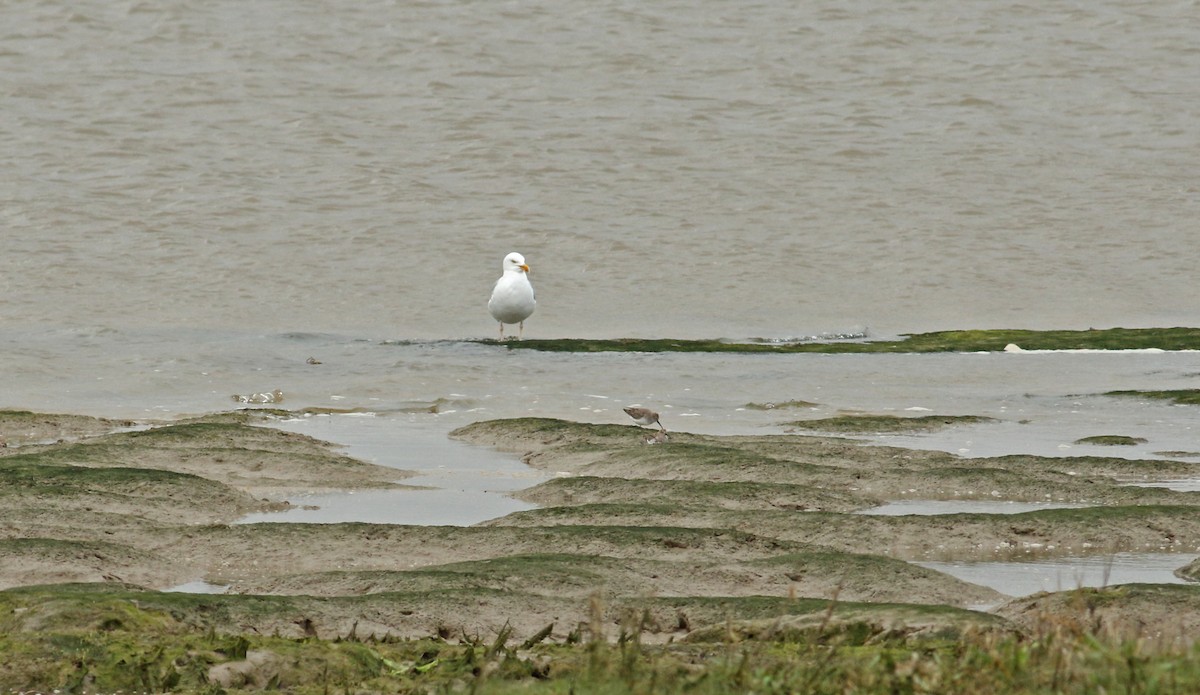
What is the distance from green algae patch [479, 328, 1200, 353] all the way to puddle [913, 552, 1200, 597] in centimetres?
1427

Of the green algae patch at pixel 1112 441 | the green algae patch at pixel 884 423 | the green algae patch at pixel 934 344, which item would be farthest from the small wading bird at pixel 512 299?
the green algae patch at pixel 1112 441

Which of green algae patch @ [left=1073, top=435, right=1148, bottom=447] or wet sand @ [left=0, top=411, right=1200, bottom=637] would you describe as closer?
wet sand @ [left=0, top=411, right=1200, bottom=637]

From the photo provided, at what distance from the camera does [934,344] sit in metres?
25.7

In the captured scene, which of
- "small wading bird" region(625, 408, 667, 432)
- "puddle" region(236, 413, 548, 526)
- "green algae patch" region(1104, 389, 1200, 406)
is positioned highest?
"green algae patch" region(1104, 389, 1200, 406)

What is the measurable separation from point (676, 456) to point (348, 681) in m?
7.22

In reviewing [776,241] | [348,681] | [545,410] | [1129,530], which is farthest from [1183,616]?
[776,241]

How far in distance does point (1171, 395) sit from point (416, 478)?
32.9 feet

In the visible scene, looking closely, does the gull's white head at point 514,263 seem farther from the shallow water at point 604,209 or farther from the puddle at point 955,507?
the puddle at point 955,507

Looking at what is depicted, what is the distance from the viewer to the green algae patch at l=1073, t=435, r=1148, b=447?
51.7ft

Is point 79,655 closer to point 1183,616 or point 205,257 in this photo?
point 1183,616

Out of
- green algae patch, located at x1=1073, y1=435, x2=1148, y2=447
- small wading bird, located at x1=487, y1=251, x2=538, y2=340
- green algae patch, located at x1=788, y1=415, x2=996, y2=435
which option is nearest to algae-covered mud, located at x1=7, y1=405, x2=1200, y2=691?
green algae patch, located at x1=1073, y1=435, x2=1148, y2=447

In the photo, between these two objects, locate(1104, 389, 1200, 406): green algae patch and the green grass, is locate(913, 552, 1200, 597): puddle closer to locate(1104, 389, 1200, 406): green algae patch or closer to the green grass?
the green grass

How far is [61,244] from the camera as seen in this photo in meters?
32.6

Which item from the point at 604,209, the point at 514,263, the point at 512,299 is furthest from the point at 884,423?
the point at 604,209
